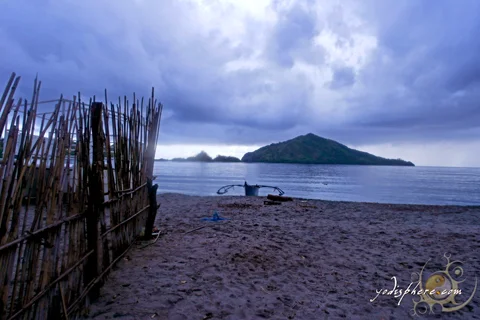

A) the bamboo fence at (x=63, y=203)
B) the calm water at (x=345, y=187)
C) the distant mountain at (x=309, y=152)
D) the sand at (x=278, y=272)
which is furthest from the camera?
the distant mountain at (x=309, y=152)

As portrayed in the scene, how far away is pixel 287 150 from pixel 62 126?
151 meters

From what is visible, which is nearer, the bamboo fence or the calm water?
the bamboo fence

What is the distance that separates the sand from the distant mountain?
467 ft

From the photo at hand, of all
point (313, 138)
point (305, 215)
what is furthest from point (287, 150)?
point (305, 215)

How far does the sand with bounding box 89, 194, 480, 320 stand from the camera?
3.03 metres

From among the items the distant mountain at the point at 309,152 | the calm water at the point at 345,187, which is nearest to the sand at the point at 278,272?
the calm water at the point at 345,187

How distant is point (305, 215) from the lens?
9.11m

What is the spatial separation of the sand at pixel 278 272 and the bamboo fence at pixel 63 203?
477 mm

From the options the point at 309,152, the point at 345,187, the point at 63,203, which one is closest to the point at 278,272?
the point at 63,203

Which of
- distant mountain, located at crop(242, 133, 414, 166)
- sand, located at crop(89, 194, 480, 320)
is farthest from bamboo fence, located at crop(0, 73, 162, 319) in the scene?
distant mountain, located at crop(242, 133, 414, 166)

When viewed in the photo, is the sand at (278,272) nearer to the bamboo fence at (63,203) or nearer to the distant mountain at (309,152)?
the bamboo fence at (63,203)

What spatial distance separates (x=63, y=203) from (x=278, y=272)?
8.90 ft

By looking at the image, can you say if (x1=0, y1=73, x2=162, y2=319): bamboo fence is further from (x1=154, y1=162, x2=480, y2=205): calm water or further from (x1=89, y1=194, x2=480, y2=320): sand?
(x1=154, y1=162, x2=480, y2=205): calm water

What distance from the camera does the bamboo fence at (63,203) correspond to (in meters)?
1.88
